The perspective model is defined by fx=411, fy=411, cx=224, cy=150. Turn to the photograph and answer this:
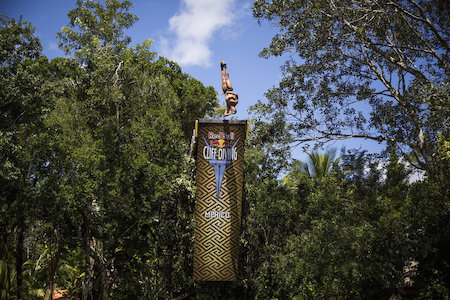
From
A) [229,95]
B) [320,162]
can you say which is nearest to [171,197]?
[229,95]

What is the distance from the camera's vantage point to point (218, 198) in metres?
8.57

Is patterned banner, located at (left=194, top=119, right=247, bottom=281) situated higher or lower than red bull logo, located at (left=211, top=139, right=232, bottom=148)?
lower

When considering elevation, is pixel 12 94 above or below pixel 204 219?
above

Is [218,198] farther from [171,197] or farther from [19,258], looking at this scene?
[19,258]

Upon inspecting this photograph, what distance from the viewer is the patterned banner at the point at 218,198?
8344 millimetres

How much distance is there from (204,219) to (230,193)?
30.0 inches

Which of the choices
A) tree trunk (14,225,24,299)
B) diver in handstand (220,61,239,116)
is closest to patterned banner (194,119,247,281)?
diver in handstand (220,61,239,116)

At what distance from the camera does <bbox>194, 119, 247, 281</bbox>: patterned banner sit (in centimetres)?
834

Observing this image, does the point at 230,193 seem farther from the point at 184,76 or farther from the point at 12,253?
the point at 184,76

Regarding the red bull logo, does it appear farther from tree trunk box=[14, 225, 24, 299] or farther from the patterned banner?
tree trunk box=[14, 225, 24, 299]

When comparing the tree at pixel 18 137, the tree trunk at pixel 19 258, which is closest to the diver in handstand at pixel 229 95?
the tree at pixel 18 137

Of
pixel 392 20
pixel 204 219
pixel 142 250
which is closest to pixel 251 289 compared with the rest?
pixel 204 219

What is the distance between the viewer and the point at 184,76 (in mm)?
16547

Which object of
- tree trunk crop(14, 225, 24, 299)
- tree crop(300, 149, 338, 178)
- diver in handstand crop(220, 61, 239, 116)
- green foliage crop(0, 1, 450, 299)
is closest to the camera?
green foliage crop(0, 1, 450, 299)
